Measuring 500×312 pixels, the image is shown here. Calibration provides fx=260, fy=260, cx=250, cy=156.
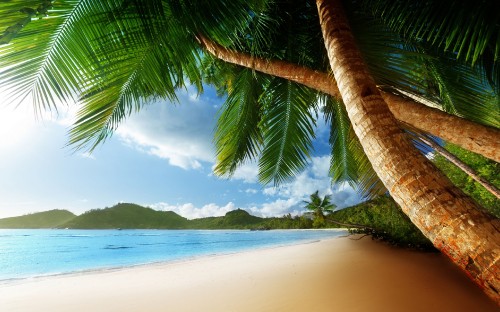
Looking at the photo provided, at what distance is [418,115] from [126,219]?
85.2 m

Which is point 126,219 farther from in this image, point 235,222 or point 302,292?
point 302,292

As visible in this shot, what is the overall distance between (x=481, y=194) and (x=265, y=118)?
8.65m

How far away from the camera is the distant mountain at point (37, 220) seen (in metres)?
81.6

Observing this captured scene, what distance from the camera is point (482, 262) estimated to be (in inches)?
33.0

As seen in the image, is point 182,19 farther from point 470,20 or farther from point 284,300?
point 284,300

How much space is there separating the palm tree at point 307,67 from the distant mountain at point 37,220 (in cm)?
9739

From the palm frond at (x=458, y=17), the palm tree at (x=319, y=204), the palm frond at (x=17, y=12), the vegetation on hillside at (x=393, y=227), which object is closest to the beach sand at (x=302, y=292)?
the vegetation on hillside at (x=393, y=227)

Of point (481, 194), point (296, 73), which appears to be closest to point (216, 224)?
point (481, 194)

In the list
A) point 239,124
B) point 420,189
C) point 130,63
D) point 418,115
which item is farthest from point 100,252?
point 420,189

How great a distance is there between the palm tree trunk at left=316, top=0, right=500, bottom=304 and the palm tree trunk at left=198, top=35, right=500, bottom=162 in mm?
643

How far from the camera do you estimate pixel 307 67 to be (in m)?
2.84

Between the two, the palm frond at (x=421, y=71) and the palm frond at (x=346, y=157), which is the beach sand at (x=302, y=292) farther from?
the palm frond at (x=421, y=71)

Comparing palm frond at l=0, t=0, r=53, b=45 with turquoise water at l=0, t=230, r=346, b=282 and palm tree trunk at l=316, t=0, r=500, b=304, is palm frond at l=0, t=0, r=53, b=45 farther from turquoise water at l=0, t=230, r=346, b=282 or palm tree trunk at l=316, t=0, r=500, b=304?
turquoise water at l=0, t=230, r=346, b=282

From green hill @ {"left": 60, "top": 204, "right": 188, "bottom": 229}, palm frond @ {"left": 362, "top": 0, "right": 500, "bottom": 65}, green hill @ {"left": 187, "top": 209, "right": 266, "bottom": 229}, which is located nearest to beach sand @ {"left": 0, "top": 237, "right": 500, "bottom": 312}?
palm frond @ {"left": 362, "top": 0, "right": 500, "bottom": 65}
